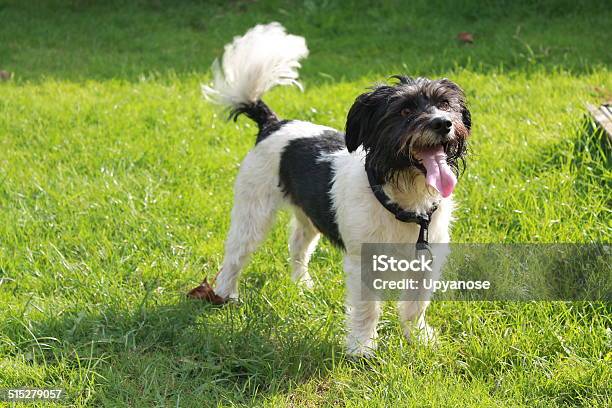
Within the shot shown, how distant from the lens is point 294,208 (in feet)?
12.7

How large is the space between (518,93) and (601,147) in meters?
1.62

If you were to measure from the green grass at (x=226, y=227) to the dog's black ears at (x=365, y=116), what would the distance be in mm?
951

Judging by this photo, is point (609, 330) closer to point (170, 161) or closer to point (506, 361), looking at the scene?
point (506, 361)

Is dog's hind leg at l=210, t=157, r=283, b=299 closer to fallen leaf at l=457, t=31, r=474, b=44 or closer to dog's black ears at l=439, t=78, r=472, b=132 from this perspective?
dog's black ears at l=439, t=78, r=472, b=132

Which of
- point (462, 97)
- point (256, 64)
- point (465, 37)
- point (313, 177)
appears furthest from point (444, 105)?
point (465, 37)

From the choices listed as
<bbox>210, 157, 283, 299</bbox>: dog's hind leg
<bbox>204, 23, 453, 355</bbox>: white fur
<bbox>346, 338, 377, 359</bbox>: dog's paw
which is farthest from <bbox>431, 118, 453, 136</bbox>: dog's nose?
<bbox>210, 157, 283, 299</bbox>: dog's hind leg

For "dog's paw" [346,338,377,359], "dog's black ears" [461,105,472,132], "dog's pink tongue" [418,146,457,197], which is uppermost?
"dog's black ears" [461,105,472,132]

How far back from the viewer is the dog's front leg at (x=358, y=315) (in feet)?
10.8

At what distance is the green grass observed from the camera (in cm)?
314

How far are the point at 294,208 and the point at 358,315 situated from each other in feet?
2.57

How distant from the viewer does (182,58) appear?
323 inches

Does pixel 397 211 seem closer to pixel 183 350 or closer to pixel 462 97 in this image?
pixel 462 97

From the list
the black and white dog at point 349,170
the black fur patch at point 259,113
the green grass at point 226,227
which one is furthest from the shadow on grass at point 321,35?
the black and white dog at point 349,170

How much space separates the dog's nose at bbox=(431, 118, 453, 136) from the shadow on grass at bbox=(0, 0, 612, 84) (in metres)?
4.33
